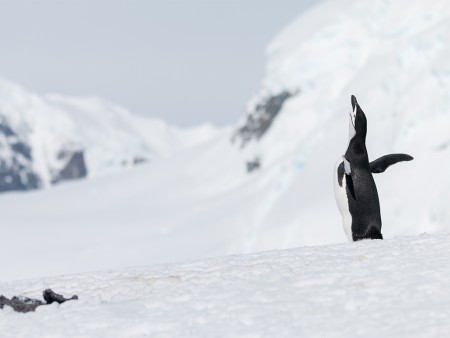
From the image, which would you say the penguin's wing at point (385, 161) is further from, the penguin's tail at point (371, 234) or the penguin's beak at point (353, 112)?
the penguin's tail at point (371, 234)

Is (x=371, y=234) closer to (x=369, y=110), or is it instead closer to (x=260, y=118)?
(x=369, y=110)

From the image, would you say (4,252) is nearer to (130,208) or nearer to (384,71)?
(130,208)

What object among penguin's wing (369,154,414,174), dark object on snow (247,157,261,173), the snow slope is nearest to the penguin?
penguin's wing (369,154,414,174)

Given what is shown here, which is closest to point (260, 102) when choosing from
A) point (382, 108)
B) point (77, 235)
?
point (77, 235)

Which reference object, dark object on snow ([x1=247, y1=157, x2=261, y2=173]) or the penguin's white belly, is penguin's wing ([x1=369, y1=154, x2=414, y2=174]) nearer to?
the penguin's white belly

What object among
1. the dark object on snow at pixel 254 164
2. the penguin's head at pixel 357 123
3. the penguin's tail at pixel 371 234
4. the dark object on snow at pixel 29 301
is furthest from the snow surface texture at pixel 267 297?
the dark object on snow at pixel 254 164

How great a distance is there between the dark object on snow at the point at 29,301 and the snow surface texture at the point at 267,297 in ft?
0.29

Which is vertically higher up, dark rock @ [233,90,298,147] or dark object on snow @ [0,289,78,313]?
dark rock @ [233,90,298,147]

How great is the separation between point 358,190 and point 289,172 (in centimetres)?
3519

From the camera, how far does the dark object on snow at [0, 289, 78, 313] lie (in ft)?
24.8

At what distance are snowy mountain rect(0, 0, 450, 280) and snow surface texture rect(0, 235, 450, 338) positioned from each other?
20327 millimetres

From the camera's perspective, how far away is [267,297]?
7367 mm

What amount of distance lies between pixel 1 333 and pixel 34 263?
42.5 metres

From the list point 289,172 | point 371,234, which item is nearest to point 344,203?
point 371,234
